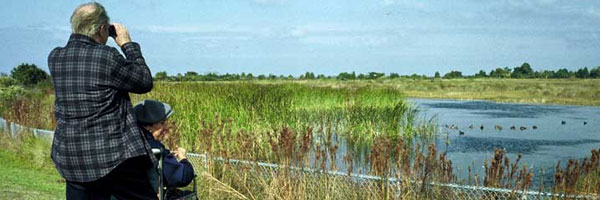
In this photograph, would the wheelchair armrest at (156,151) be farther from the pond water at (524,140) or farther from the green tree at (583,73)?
the green tree at (583,73)

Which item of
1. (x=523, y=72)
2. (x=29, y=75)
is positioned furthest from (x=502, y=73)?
(x=29, y=75)

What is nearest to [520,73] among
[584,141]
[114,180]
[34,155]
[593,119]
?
[593,119]

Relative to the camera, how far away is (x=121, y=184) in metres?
2.68

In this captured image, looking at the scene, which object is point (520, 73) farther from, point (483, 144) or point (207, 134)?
point (207, 134)

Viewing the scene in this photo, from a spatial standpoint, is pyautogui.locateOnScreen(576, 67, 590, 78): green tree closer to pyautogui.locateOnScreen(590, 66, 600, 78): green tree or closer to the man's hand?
pyautogui.locateOnScreen(590, 66, 600, 78): green tree

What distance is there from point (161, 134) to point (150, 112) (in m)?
0.13

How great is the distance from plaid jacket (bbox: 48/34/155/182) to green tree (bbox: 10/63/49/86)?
25.6 metres

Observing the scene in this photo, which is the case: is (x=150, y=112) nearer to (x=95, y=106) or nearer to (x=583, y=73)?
(x=95, y=106)

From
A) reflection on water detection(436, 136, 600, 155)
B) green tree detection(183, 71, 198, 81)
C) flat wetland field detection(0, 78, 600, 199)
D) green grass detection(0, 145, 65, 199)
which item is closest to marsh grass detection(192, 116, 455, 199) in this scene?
flat wetland field detection(0, 78, 600, 199)

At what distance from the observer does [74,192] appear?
2.67 m

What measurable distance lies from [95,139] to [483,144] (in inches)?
527

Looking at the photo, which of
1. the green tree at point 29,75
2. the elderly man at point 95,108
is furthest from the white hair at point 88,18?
the green tree at point 29,75

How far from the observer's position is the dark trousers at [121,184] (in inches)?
104

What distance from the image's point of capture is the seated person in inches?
109
